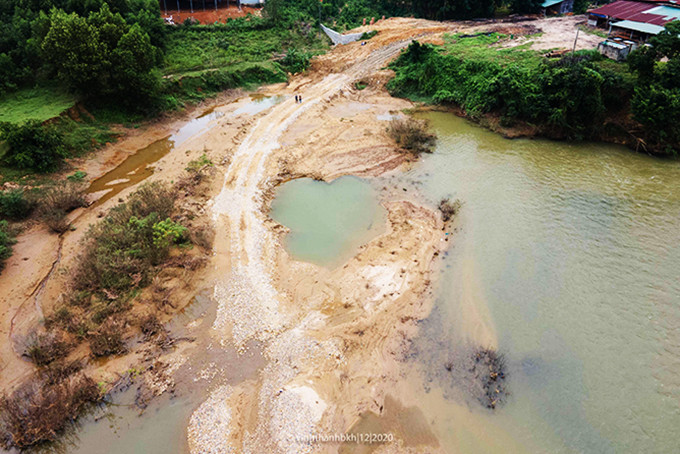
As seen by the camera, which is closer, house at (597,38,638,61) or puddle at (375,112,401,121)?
house at (597,38,638,61)

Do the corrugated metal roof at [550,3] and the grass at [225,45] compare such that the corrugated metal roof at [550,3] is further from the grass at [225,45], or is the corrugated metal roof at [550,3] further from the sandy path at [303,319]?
the sandy path at [303,319]

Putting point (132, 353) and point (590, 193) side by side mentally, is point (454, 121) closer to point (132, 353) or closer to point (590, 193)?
point (590, 193)

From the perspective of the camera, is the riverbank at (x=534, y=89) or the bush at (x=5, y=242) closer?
the bush at (x=5, y=242)

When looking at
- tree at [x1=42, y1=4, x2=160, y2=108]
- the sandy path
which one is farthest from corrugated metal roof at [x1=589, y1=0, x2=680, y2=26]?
tree at [x1=42, y1=4, x2=160, y2=108]

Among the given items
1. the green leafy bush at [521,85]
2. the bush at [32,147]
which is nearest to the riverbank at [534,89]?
the green leafy bush at [521,85]

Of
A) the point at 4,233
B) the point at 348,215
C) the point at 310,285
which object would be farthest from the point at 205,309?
the point at 4,233

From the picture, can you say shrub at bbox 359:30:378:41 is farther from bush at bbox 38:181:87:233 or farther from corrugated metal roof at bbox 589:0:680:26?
Answer: bush at bbox 38:181:87:233
